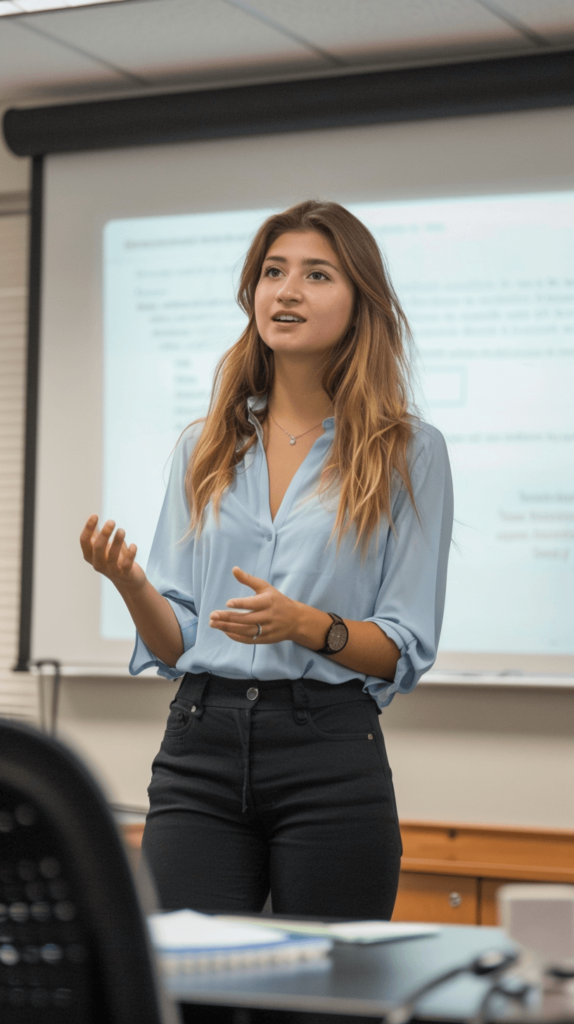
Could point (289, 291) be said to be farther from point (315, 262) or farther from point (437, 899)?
point (437, 899)

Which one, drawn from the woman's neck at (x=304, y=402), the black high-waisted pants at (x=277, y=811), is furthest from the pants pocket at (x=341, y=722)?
the woman's neck at (x=304, y=402)

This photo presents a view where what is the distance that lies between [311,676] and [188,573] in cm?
33

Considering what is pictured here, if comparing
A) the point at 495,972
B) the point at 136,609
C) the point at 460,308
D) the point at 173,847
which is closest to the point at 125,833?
the point at 495,972

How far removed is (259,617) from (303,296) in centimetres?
52

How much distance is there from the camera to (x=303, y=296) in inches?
69.5

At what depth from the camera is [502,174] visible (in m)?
3.39

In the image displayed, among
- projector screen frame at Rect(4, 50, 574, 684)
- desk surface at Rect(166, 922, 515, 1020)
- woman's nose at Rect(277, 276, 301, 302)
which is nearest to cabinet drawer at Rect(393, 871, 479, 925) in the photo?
projector screen frame at Rect(4, 50, 574, 684)

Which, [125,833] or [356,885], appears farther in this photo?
[356,885]

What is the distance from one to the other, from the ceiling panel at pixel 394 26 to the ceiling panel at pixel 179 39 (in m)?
0.10

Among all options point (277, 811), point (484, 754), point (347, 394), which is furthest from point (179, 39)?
point (277, 811)

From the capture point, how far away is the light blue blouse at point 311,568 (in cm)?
165

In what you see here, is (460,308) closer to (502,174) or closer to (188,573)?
(502,174)

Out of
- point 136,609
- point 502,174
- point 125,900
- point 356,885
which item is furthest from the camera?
point 502,174

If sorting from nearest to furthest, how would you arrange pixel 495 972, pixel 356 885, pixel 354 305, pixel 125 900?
pixel 125 900, pixel 495 972, pixel 356 885, pixel 354 305
